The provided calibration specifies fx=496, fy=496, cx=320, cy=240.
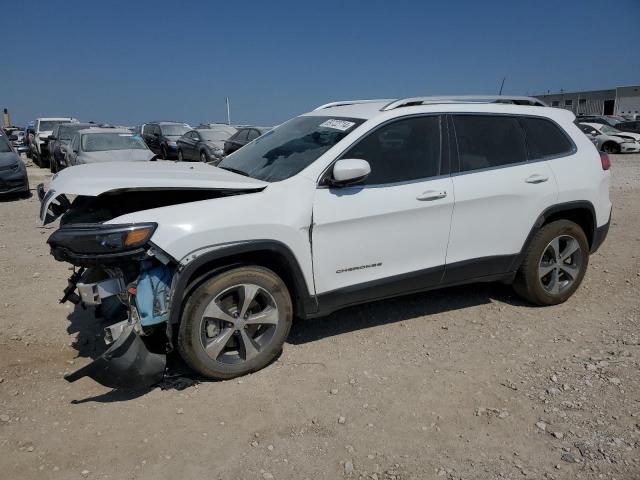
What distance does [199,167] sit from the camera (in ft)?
13.2

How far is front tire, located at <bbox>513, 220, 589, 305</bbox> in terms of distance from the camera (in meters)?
4.32

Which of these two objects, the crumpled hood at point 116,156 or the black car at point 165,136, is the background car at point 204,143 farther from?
the crumpled hood at point 116,156

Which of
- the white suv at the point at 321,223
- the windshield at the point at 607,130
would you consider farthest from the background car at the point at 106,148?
the windshield at the point at 607,130

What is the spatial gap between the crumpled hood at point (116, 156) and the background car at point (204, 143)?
5.34 meters

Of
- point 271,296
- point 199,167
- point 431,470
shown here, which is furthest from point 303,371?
point 199,167

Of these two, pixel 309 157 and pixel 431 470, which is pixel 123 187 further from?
pixel 431 470

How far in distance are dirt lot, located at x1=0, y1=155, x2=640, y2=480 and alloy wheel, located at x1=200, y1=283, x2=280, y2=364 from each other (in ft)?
0.71

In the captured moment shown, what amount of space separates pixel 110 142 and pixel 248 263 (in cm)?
1048

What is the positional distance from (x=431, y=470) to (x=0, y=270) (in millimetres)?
5249

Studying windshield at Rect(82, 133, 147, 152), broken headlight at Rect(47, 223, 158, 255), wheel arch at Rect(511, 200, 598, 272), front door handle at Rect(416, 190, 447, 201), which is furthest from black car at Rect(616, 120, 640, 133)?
broken headlight at Rect(47, 223, 158, 255)

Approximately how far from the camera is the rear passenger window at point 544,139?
168 inches

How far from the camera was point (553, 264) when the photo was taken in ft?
14.7

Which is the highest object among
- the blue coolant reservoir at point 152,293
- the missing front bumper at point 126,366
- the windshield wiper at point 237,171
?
the windshield wiper at point 237,171

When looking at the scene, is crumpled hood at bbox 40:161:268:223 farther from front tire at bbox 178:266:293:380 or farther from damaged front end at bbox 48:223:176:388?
front tire at bbox 178:266:293:380
